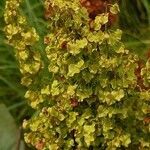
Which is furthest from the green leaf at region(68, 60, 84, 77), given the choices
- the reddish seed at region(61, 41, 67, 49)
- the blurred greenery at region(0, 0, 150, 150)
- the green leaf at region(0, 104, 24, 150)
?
the blurred greenery at region(0, 0, 150, 150)

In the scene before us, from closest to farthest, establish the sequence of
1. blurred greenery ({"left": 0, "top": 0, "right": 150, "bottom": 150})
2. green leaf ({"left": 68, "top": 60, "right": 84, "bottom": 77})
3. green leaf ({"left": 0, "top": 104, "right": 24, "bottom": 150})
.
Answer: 1. green leaf ({"left": 68, "top": 60, "right": 84, "bottom": 77})
2. green leaf ({"left": 0, "top": 104, "right": 24, "bottom": 150})
3. blurred greenery ({"left": 0, "top": 0, "right": 150, "bottom": 150})

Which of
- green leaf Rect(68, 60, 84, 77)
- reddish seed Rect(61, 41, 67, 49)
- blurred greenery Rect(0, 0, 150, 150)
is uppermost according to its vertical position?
reddish seed Rect(61, 41, 67, 49)

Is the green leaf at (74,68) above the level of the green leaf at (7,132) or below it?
above

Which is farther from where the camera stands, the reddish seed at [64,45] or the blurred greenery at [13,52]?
the blurred greenery at [13,52]

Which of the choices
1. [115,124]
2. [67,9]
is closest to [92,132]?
[115,124]

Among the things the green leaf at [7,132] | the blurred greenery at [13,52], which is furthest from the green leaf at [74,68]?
the blurred greenery at [13,52]

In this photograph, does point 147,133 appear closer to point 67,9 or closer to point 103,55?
point 103,55

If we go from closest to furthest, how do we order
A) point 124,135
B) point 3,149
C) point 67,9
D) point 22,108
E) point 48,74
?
point 67,9, point 124,135, point 3,149, point 48,74, point 22,108

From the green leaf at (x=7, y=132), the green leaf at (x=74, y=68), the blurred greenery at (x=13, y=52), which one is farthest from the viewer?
the blurred greenery at (x=13, y=52)

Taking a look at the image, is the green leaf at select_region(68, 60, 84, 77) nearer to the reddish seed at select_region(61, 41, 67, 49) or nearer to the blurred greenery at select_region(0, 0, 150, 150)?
the reddish seed at select_region(61, 41, 67, 49)

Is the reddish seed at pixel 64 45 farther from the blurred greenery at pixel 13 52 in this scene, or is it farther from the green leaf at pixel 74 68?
the blurred greenery at pixel 13 52

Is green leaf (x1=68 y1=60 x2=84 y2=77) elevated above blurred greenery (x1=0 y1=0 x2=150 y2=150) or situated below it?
above
